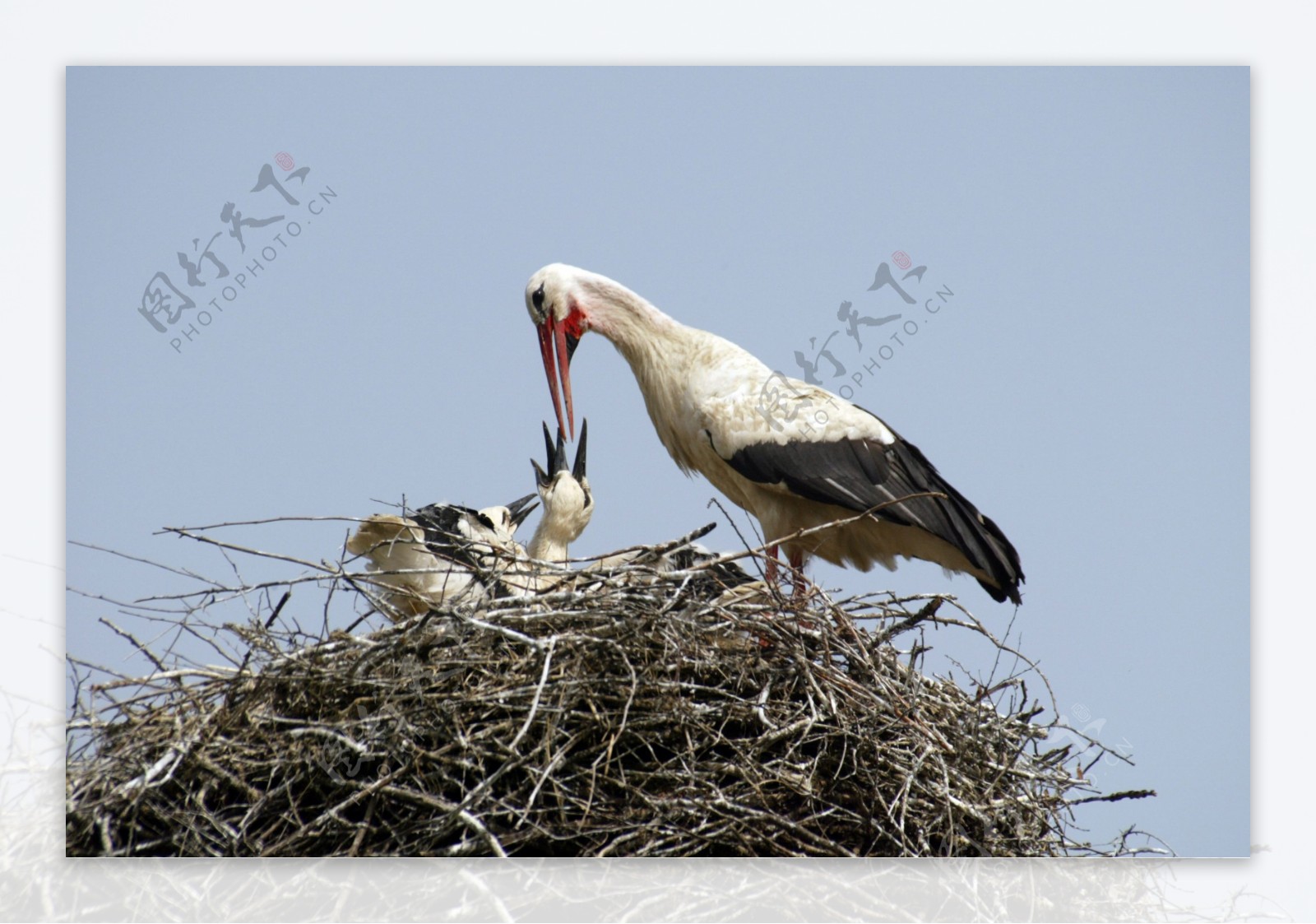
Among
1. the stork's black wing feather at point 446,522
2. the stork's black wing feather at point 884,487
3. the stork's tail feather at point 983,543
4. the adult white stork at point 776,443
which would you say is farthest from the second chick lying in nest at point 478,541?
the stork's tail feather at point 983,543

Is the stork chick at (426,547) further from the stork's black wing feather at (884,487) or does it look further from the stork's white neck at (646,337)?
the stork's black wing feather at (884,487)

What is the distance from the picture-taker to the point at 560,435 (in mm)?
3414

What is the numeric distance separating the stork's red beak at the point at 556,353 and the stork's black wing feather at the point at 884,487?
0.40 metres

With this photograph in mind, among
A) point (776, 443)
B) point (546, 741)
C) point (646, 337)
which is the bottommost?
point (546, 741)

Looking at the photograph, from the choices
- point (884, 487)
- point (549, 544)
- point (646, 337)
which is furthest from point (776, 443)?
point (549, 544)

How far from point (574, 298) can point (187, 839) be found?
1.34m

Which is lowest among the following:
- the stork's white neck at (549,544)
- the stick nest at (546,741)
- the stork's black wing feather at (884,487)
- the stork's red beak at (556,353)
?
the stick nest at (546,741)

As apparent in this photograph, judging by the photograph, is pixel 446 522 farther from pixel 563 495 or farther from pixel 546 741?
pixel 546 741

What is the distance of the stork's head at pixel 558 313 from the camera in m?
3.16

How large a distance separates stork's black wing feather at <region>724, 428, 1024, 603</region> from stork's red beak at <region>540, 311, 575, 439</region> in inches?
15.9

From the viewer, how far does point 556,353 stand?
10.4 feet

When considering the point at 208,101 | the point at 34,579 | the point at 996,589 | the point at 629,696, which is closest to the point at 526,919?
the point at 629,696

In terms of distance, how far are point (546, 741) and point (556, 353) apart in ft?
3.67

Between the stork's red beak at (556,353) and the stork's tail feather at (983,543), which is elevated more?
the stork's red beak at (556,353)
